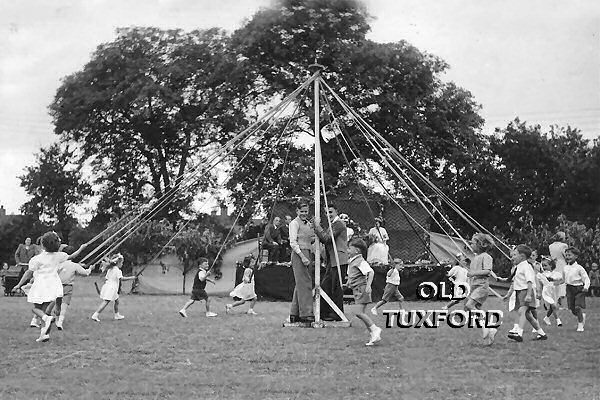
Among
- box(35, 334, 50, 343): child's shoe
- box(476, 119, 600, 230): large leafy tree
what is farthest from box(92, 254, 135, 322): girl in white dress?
box(476, 119, 600, 230): large leafy tree

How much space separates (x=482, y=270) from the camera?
1027 cm

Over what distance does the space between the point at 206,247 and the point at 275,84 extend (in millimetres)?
5217

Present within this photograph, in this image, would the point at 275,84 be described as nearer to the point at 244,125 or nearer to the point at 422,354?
the point at 244,125

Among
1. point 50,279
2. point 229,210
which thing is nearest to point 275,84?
point 229,210

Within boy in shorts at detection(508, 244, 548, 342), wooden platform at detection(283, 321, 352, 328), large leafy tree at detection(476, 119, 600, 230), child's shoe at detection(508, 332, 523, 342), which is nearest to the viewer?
child's shoe at detection(508, 332, 523, 342)

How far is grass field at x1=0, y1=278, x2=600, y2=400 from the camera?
660cm

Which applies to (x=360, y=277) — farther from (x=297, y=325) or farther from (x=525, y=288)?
(x=525, y=288)

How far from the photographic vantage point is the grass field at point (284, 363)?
6.60 meters

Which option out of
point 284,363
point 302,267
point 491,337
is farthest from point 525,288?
point 284,363

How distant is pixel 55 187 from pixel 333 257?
77.7ft

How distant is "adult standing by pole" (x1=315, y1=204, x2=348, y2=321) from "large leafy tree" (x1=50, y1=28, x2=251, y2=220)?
12.4 meters

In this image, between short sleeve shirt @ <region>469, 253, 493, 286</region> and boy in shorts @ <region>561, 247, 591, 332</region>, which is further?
boy in shorts @ <region>561, 247, 591, 332</region>

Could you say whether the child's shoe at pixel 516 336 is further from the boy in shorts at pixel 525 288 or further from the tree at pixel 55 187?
the tree at pixel 55 187

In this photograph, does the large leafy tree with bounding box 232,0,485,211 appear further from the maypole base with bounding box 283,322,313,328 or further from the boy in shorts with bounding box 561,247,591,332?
the maypole base with bounding box 283,322,313,328
